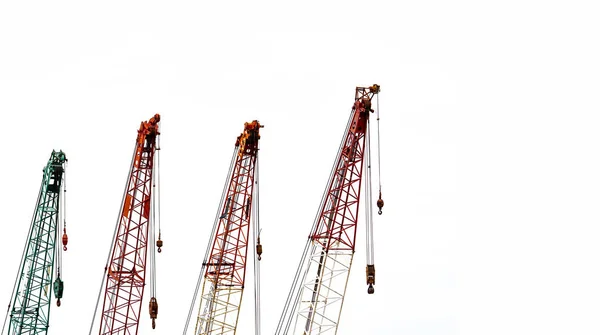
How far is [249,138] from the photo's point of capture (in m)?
65.4

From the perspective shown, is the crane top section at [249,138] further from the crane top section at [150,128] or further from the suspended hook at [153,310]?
the suspended hook at [153,310]

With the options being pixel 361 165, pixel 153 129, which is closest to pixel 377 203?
pixel 361 165

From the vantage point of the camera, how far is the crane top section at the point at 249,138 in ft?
214

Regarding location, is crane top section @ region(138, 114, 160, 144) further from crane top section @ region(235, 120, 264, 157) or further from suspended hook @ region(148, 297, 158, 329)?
suspended hook @ region(148, 297, 158, 329)

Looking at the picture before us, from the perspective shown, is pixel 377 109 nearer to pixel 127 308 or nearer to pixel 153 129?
pixel 153 129

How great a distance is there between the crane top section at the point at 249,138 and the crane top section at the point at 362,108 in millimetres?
8121

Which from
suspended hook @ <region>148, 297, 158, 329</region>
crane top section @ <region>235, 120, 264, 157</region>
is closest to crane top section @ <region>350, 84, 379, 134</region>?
crane top section @ <region>235, 120, 264, 157</region>

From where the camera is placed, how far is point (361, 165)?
60438 millimetres

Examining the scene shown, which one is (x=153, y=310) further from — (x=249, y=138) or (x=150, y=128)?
(x=249, y=138)

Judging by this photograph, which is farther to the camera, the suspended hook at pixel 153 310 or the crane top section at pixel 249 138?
the crane top section at pixel 249 138

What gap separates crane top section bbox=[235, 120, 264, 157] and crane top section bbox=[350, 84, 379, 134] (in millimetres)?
8121

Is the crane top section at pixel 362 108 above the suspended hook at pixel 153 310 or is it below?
above

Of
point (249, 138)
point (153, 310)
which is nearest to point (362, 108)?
point (249, 138)

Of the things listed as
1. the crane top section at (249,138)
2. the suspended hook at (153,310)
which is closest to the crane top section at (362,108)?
the crane top section at (249,138)
